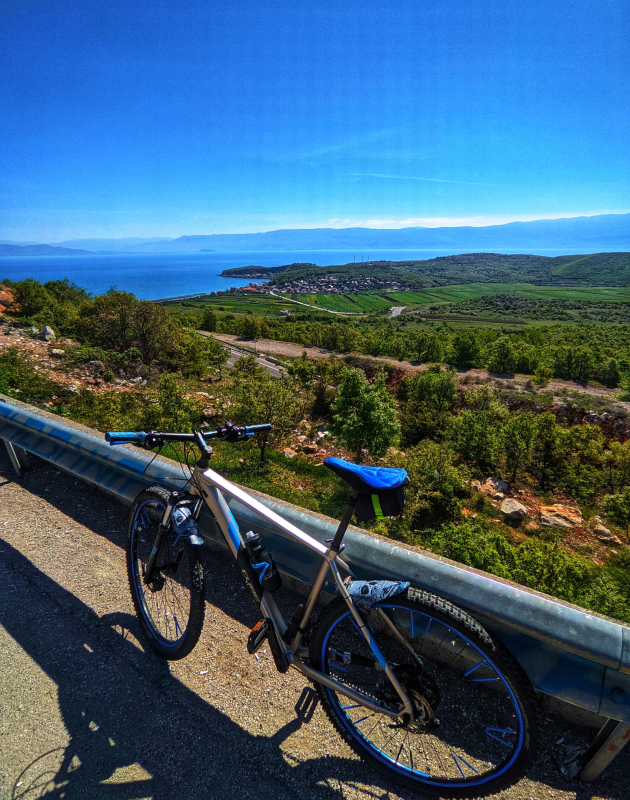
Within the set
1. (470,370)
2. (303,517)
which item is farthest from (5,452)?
(470,370)

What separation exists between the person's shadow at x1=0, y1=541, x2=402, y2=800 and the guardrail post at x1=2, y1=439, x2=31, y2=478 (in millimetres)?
2420

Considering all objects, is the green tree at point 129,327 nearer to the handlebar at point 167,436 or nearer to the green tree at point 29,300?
the green tree at point 29,300

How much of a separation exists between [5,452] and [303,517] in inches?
204

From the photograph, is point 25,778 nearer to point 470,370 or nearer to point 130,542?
point 130,542

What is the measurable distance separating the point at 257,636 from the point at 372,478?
1.37 metres

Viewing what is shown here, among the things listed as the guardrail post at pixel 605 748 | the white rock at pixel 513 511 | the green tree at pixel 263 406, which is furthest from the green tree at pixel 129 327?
the guardrail post at pixel 605 748

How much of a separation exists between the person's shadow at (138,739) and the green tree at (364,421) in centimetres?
1488

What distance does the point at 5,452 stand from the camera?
18.1 ft

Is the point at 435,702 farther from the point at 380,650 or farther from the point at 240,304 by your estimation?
the point at 240,304

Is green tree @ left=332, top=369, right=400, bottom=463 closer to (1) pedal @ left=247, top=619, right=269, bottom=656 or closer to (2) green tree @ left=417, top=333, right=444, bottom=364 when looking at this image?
(1) pedal @ left=247, top=619, right=269, bottom=656

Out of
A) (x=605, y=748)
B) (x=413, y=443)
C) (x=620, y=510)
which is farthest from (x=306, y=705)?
(x=413, y=443)

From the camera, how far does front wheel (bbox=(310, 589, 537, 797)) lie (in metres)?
1.87

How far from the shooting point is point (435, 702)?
2053 millimetres

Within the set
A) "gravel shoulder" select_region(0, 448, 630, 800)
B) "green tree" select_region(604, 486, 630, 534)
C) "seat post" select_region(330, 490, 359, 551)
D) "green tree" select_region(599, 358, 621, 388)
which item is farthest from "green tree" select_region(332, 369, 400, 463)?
"green tree" select_region(599, 358, 621, 388)
